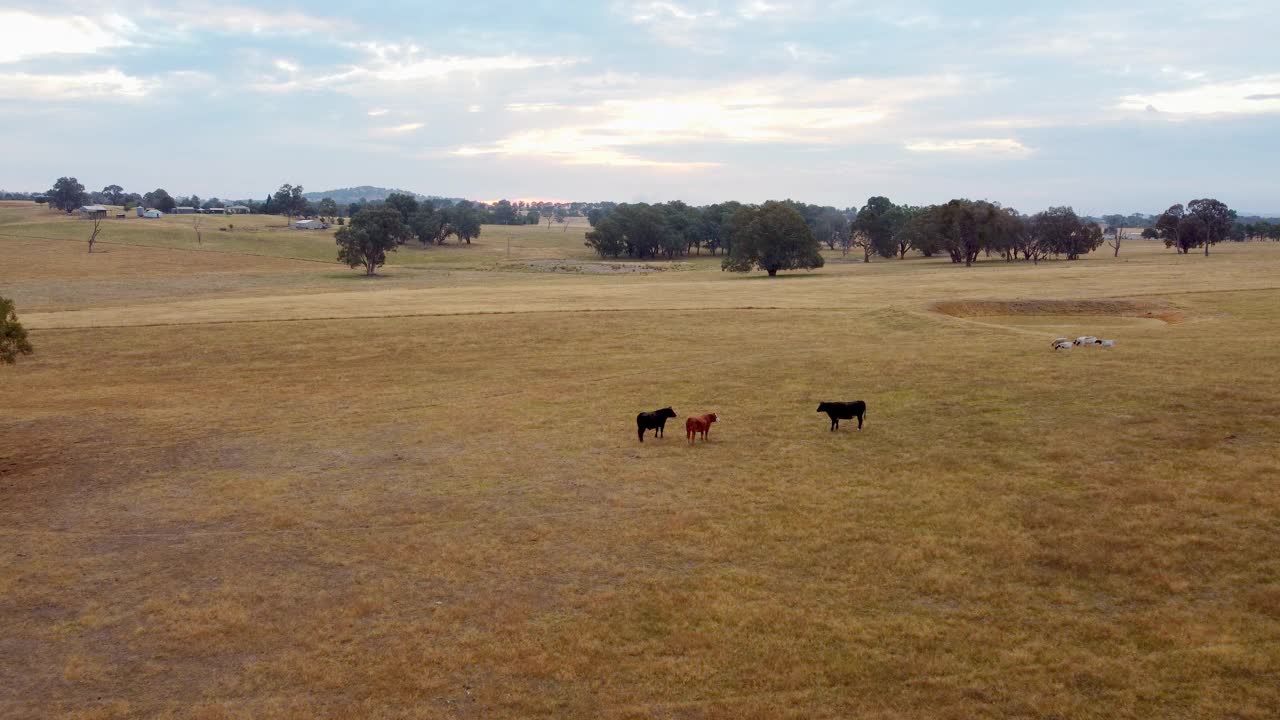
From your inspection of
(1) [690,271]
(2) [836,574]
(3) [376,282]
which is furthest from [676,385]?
(1) [690,271]

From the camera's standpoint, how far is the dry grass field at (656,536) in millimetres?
12281

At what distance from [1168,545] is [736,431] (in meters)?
12.0

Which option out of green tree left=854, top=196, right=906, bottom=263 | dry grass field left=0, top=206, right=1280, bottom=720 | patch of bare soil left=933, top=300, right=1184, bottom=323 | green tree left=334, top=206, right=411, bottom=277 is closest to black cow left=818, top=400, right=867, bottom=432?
dry grass field left=0, top=206, right=1280, bottom=720

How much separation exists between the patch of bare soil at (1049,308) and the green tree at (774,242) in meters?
51.1

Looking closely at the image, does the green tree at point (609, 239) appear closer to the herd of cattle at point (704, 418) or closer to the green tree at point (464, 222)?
the green tree at point (464, 222)

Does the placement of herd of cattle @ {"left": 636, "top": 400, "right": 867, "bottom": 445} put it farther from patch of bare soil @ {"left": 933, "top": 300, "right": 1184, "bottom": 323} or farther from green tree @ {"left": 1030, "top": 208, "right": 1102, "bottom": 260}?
green tree @ {"left": 1030, "top": 208, "right": 1102, "bottom": 260}

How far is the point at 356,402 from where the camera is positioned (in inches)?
1286

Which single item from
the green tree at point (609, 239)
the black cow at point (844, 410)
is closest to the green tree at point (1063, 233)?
the green tree at point (609, 239)

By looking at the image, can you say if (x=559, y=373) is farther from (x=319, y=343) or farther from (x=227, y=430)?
(x=319, y=343)

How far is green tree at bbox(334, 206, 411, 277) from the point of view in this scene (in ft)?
382

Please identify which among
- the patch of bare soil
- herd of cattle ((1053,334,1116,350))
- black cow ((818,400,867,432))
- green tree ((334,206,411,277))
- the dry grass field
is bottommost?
the dry grass field

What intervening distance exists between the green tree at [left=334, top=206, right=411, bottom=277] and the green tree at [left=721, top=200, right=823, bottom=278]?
151 feet

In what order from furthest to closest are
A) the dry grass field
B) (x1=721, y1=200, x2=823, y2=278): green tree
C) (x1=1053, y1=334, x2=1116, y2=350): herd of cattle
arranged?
(x1=721, y1=200, x2=823, y2=278): green tree → (x1=1053, y1=334, x2=1116, y2=350): herd of cattle → the dry grass field

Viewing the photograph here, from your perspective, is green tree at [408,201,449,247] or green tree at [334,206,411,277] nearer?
green tree at [334,206,411,277]
